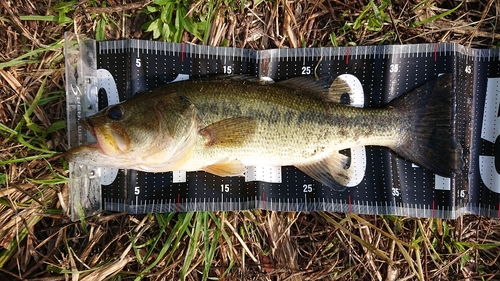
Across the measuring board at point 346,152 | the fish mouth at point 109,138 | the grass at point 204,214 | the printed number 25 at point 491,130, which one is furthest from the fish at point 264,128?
the grass at point 204,214

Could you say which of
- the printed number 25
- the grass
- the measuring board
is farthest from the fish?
the grass

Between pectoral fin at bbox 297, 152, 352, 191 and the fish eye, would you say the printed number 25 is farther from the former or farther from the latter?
the fish eye

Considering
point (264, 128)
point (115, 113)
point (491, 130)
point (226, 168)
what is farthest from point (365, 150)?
point (115, 113)

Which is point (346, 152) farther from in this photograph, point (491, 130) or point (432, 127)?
point (491, 130)

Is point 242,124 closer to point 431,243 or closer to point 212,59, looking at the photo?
point 212,59

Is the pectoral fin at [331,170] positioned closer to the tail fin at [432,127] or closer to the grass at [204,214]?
the grass at [204,214]

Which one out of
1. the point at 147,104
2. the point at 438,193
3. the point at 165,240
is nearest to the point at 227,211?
the point at 165,240
